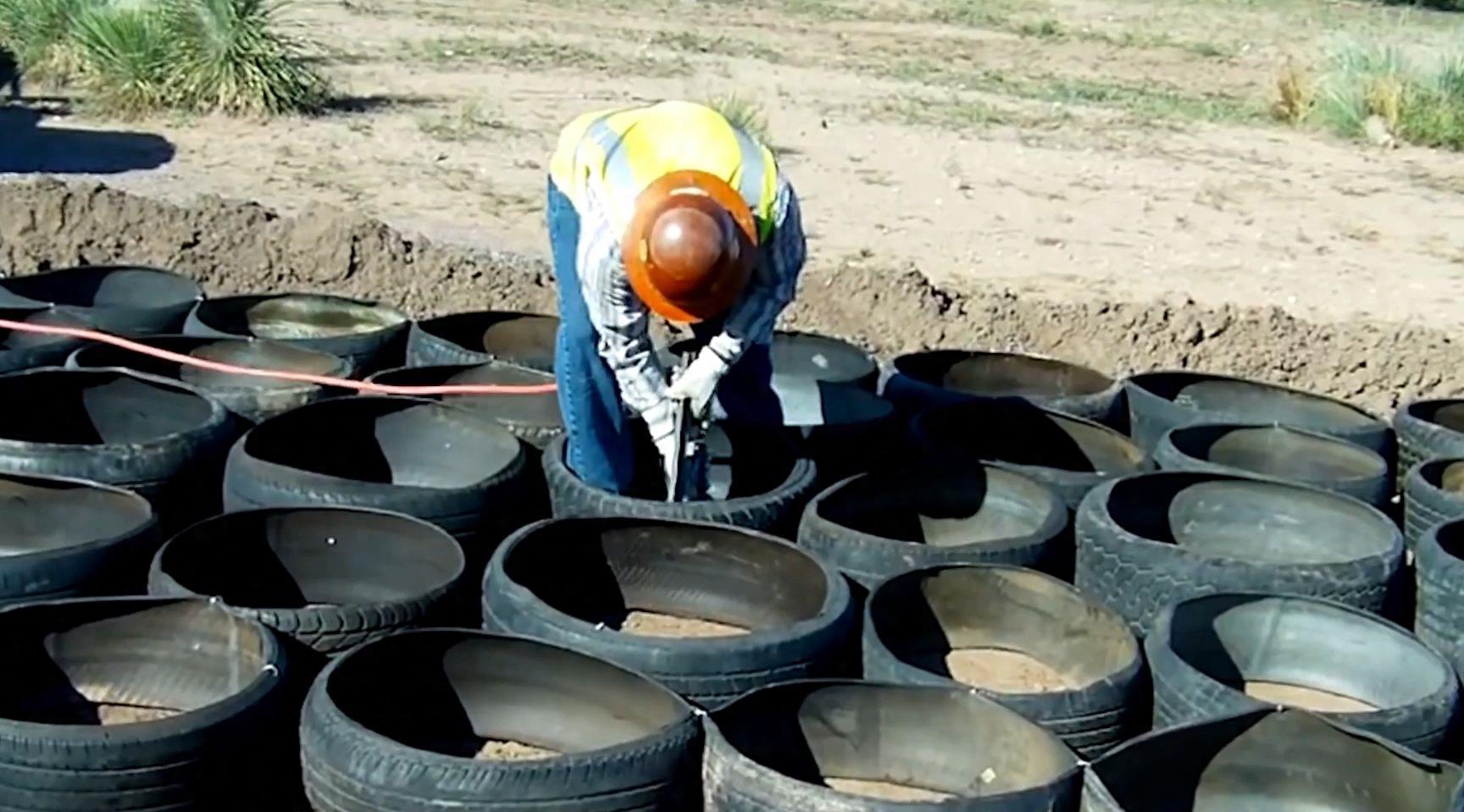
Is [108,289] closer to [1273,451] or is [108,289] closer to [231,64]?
[1273,451]

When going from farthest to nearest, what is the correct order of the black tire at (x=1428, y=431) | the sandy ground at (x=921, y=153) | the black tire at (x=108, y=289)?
the sandy ground at (x=921, y=153)
the black tire at (x=108, y=289)
the black tire at (x=1428, y=431)

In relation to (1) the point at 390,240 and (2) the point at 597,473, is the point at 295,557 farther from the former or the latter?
(1) the point at 390,240

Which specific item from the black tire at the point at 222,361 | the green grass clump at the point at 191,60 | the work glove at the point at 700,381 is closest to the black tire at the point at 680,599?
the work glove at the point at 700,381

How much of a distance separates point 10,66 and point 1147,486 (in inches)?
542

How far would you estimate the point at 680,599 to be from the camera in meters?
6.13

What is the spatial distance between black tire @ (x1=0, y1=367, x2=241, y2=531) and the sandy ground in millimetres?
4639

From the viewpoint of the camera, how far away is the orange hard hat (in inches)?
208

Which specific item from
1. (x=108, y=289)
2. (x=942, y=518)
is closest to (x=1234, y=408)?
(x=942, y=518)

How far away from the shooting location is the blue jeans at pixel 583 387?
6.12m

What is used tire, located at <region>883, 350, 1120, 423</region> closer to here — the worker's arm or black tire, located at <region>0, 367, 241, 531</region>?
the worker's arm

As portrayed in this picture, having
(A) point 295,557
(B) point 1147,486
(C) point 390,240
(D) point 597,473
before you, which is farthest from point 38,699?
(C) point 390,240

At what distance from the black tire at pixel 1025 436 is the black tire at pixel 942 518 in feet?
1.45

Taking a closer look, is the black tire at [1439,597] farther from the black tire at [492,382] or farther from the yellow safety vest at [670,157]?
the black tire at [492,382]

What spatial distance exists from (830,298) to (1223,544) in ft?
12.6
